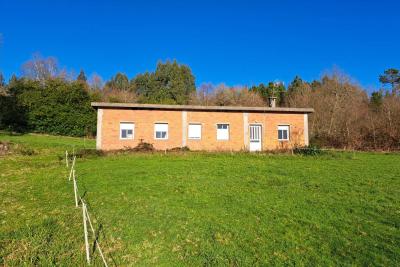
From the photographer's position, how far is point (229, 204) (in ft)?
21.7

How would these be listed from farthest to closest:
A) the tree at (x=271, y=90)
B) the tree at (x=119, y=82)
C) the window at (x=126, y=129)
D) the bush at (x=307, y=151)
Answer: the tree at (x=119, y=82)
the tree at (x=271, y=90)
the window at (x=126, y=129)
the bush at (x=307, y=151)

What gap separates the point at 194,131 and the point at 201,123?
0.77 meters

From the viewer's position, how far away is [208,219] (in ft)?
18.6

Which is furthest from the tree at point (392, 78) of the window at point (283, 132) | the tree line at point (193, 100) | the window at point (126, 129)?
the window at point (126, 129)

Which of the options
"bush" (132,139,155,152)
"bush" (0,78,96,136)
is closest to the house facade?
"bush" (132,139,155,152)

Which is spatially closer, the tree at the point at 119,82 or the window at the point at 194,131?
the window at the point at 194,131

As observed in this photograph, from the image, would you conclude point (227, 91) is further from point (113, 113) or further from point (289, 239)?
point (289, 239)

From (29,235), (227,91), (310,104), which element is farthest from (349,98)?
(29,235)

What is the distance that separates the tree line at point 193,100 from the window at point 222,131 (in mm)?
6253

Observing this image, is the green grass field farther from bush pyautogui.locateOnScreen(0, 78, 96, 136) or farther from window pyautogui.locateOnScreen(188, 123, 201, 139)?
bush pyautogui.locateOnScreen(0, 78, 96, 136)

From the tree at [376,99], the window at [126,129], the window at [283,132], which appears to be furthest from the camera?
the tree at [376,99]

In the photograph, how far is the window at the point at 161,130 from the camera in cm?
1938

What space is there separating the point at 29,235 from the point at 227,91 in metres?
48.9

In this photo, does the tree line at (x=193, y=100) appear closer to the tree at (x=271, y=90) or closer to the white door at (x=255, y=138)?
the tree at (x=271, y=90)
